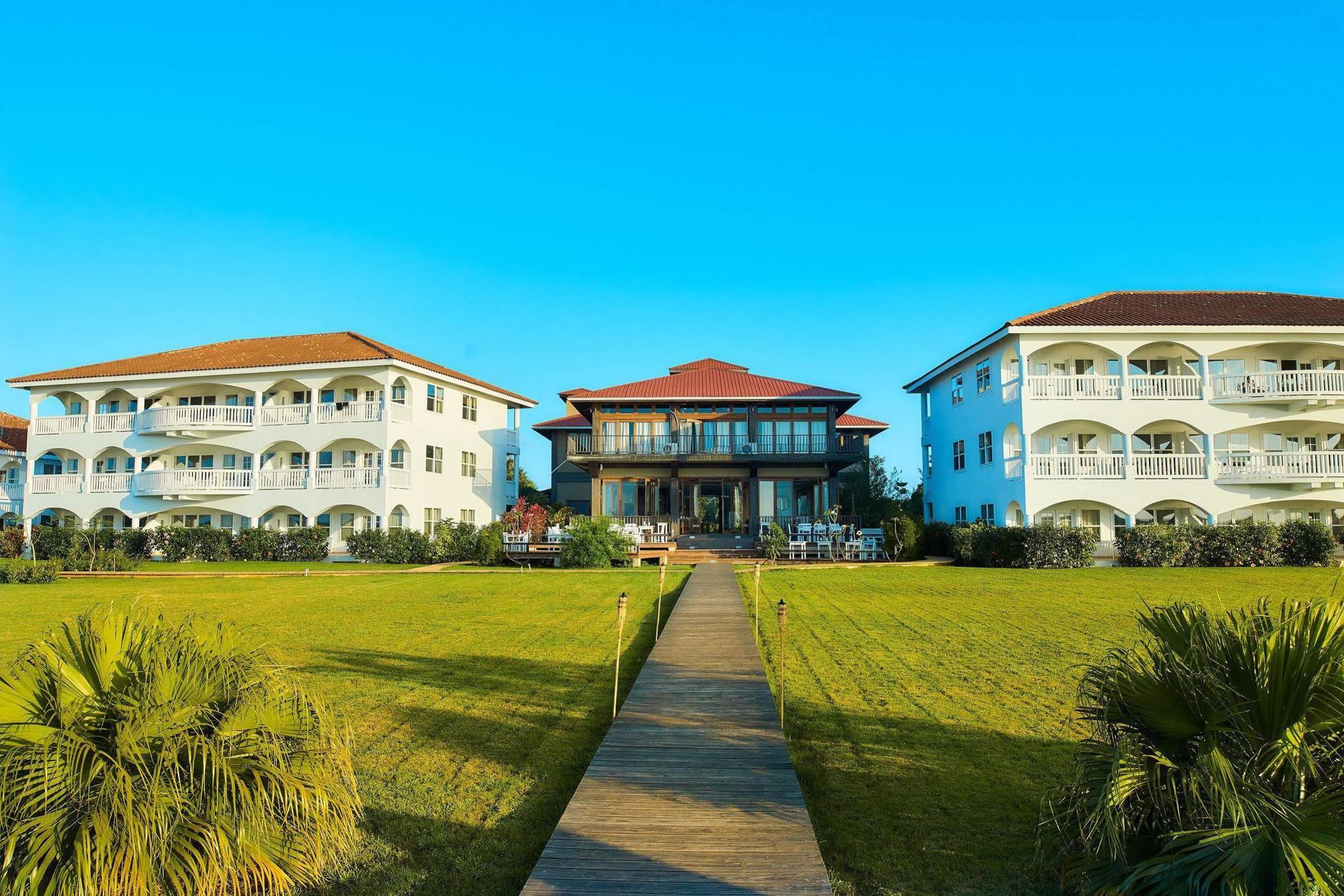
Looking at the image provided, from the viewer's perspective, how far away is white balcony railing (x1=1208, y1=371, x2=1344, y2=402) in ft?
90.1

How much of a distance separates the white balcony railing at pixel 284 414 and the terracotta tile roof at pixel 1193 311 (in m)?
27.7

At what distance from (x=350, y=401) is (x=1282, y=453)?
35.0 m

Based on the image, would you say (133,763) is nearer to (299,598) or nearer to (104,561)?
(299,598)

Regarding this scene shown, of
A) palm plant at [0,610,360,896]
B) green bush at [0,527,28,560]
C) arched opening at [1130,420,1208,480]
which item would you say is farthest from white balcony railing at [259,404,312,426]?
arched opening at [1130,420,1208,480]

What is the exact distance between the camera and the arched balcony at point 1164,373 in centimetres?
2814

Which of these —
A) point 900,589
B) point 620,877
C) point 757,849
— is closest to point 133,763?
point 620,877

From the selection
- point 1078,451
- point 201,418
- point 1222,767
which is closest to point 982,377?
point 1078,451

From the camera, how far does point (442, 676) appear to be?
32.6 ft

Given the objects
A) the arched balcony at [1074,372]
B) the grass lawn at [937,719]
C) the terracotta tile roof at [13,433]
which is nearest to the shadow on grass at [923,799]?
the grass lawn at [937,719]

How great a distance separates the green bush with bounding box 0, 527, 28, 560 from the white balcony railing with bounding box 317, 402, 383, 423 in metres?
15.0

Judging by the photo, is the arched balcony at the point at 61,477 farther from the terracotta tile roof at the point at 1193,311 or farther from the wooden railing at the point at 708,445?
the terracotta tile roof at the point at 1193,311

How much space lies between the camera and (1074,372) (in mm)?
29219

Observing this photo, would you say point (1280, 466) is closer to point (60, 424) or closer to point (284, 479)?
point (284, 479)

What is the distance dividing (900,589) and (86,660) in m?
17.1
